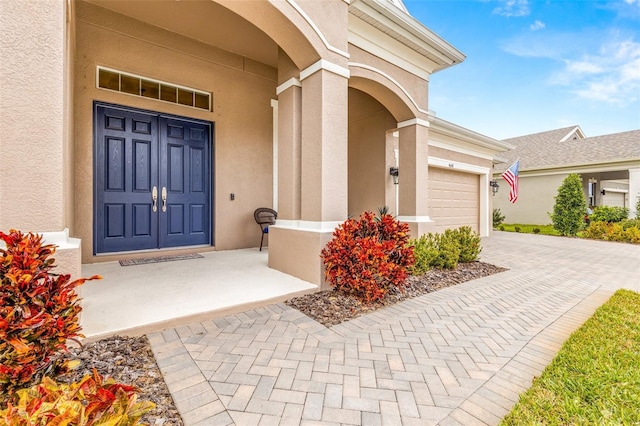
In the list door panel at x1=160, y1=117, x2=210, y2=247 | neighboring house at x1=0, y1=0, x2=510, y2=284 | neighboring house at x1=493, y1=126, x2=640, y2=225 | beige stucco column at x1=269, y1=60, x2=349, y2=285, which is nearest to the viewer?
neighboring house at x1=0, y1=0, x2=510, y2=284

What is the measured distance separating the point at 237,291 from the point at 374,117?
5.50 meters

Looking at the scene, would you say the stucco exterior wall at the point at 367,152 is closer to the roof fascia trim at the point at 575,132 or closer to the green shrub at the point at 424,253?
the green shrub at the point at 424,253

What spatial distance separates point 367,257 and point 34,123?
314 cm

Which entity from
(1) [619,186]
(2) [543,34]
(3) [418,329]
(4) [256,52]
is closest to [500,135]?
(1) [619,186]

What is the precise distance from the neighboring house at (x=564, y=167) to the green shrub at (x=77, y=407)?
18178mm

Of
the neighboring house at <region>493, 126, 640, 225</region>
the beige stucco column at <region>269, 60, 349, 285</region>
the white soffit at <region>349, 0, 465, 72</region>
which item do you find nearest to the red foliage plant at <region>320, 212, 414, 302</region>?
the beige stucco column at <region>269, 60, 349, 285</region>

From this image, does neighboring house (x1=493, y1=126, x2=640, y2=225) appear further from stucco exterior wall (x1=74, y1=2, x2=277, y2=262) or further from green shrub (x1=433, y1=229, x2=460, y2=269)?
stucco exterior wall (x1=74, y1=2, x2=277, y2=262)

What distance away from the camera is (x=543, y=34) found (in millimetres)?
10867

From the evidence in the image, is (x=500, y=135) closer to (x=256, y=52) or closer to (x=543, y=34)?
(x=543, y=34)

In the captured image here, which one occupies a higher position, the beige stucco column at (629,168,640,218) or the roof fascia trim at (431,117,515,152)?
the roof fascia trim at (431,117,515,152)

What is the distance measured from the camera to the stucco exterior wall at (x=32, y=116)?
204 centimetres

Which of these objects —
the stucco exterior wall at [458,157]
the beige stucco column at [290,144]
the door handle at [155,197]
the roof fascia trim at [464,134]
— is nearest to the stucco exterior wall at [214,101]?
the door handle at [155,197]

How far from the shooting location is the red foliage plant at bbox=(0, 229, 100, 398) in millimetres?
1430

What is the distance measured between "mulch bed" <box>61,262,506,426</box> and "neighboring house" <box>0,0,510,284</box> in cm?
58
